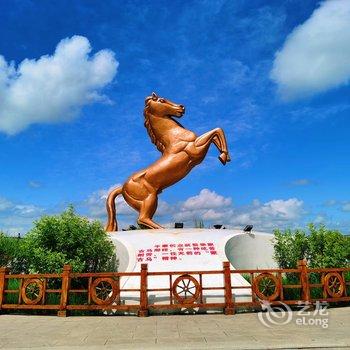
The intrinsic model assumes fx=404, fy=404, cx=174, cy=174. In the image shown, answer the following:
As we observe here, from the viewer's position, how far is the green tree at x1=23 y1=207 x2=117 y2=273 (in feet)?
32.6

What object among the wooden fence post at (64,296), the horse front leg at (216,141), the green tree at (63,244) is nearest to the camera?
the wooden fence post at (64,296)

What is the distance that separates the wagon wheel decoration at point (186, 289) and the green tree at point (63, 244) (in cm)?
258

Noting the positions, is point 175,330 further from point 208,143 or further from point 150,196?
point 208,143

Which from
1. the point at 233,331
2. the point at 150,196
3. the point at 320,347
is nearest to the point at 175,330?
the point at 233,331

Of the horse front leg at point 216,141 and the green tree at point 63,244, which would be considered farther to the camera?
the horse front leg at point 216,141

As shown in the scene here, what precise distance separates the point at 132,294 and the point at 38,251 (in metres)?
2.60

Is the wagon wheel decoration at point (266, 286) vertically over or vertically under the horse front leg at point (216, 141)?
under

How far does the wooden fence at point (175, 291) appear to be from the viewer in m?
8.52

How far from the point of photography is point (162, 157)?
1397 cm

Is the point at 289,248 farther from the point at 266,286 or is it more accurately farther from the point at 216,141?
the point at 216,141

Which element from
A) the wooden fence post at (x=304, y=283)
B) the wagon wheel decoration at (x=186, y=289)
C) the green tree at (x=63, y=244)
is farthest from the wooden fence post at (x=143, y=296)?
the wooden fence post at (x=304, y=283)

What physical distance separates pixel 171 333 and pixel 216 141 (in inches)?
331

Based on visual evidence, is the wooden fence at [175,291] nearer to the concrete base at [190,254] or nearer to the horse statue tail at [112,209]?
the concrete base at [190,254]

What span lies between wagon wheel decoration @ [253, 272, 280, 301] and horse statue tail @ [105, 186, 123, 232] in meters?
6.39
